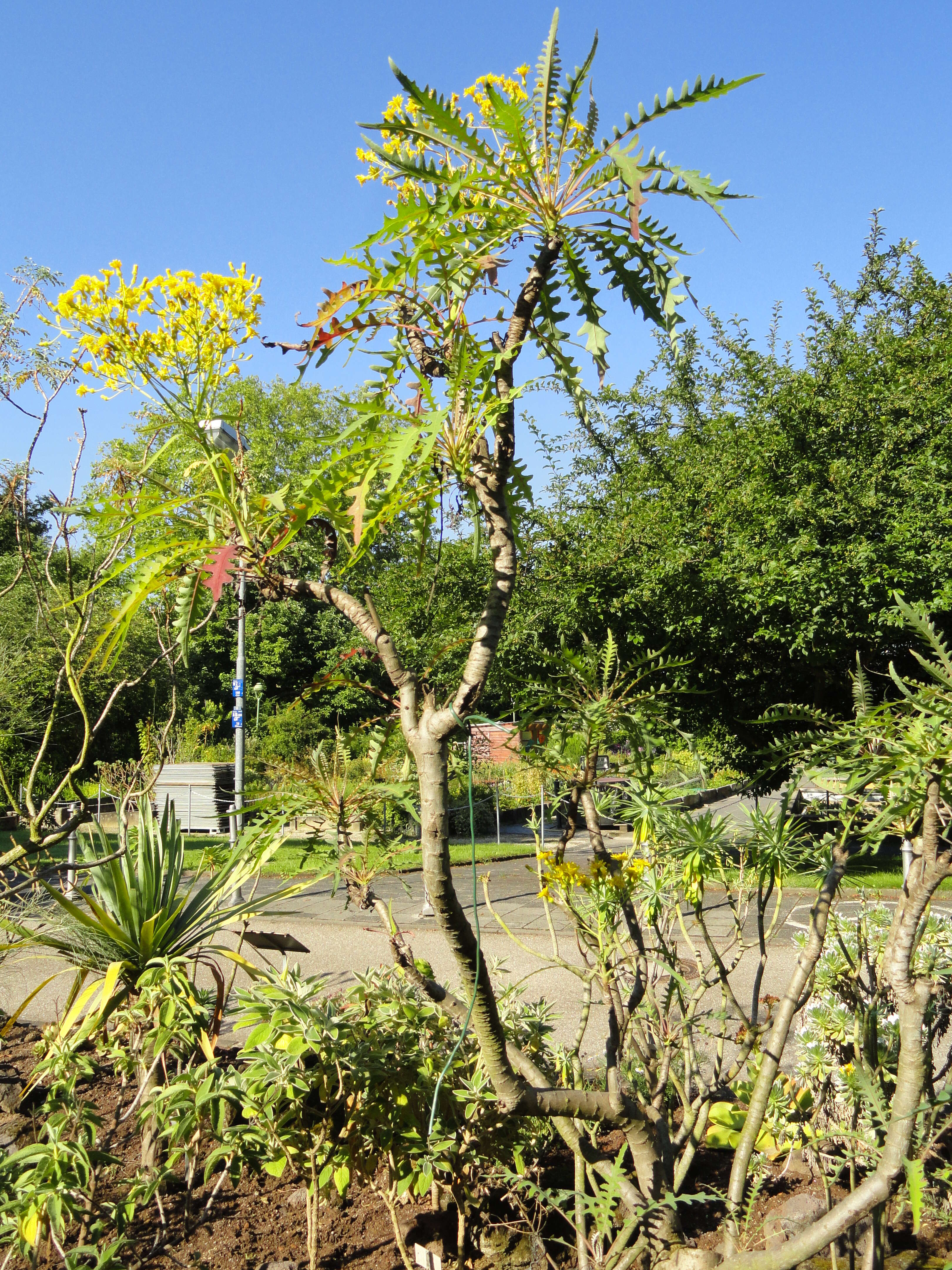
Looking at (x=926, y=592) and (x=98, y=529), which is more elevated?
(x=926, y=592)

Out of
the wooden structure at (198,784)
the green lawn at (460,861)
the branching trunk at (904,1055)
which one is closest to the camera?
the branching trunk at (904,1055)

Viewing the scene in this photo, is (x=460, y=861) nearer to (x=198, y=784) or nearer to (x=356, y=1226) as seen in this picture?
(x=198, y=784)

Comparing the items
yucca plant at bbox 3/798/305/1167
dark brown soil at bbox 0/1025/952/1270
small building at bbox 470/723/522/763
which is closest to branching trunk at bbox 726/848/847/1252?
dark brown soil at bbox 0/1025/952/1270

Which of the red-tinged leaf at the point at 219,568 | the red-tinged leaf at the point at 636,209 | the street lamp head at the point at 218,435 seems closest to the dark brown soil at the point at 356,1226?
the red-tinged leaf at the point at 219,568

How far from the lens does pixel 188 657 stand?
1686 mm

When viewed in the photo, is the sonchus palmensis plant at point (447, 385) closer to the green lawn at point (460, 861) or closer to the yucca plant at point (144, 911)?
the green lawn at point (460, 861)

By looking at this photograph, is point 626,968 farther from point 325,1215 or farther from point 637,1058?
point 325,1215

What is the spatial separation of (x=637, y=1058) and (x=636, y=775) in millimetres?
1331

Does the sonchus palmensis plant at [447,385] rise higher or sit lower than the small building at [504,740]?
higher

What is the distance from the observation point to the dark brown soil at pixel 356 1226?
2357 millimetres

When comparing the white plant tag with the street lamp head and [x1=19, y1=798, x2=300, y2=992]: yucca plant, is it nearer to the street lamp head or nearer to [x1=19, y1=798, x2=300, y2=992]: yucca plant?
[x1=19, y1=798, x2=300, y2=992]: yucca plant

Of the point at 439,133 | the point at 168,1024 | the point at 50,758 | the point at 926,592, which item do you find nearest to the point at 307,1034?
the point at 168,1024

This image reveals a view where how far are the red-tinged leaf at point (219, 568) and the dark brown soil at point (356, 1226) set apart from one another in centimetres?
174

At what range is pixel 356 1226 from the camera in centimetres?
255
